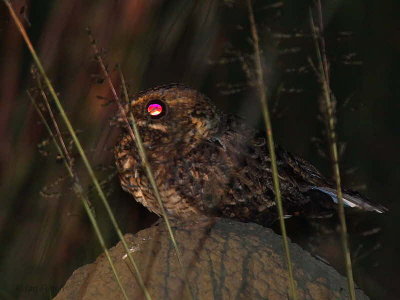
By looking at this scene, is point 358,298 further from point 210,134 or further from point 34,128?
point 34,128

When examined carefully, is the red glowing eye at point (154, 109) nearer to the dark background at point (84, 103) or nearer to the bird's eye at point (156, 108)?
the bird's eye at point (156, 108)

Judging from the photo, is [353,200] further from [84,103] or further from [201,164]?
[84,103]

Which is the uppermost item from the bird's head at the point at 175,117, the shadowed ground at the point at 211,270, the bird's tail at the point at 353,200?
the bird's head at the point at 175,117

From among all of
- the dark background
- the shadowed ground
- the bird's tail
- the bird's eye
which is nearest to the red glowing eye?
the bird's eye

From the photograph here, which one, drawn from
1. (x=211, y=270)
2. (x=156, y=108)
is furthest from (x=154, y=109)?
(x=211, y=270)

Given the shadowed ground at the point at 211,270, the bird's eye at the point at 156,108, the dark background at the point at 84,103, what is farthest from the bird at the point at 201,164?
the shadowed ground at the point at 211,270

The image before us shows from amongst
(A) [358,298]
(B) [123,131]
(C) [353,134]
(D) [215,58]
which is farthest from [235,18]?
(A) [358,298]
